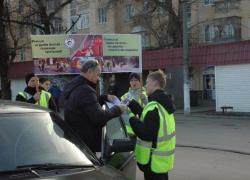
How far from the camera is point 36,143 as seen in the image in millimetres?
3189

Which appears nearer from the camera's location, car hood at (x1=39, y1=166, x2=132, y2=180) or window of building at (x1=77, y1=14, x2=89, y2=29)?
car hood at (x1=39, y1=166, x2=132, y2=180)

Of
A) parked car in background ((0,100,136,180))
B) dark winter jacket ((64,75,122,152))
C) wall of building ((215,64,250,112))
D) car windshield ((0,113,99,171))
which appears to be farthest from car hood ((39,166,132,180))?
wall of building ((215,64,250,112))

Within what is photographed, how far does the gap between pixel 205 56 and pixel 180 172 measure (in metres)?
13.2

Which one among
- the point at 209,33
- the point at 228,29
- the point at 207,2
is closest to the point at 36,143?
the point at 228,29

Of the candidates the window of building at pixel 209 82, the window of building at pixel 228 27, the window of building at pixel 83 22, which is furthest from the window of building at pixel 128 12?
the window of building at pixel 209 82

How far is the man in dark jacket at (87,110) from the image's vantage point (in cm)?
379

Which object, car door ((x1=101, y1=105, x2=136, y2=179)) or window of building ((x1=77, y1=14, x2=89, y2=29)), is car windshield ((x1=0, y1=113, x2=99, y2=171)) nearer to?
car door ((x1=101, y1=105, x2=136, y2=179))

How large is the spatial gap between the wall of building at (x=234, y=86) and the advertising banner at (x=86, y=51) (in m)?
12.0

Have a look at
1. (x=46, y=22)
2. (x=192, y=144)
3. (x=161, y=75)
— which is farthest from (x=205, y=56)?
(x=161, y=75)

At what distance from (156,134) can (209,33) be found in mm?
36169

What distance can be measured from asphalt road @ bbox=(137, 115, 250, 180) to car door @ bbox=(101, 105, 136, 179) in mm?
2305

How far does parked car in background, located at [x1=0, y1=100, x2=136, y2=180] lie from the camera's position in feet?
9.42

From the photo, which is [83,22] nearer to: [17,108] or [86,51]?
[86,51]

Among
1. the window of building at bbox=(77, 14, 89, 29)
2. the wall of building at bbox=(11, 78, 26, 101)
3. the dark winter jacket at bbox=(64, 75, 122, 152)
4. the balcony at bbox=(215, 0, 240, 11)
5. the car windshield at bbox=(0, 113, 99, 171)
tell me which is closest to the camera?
the car windshield at bbox=(0, 113, 99, 171)
